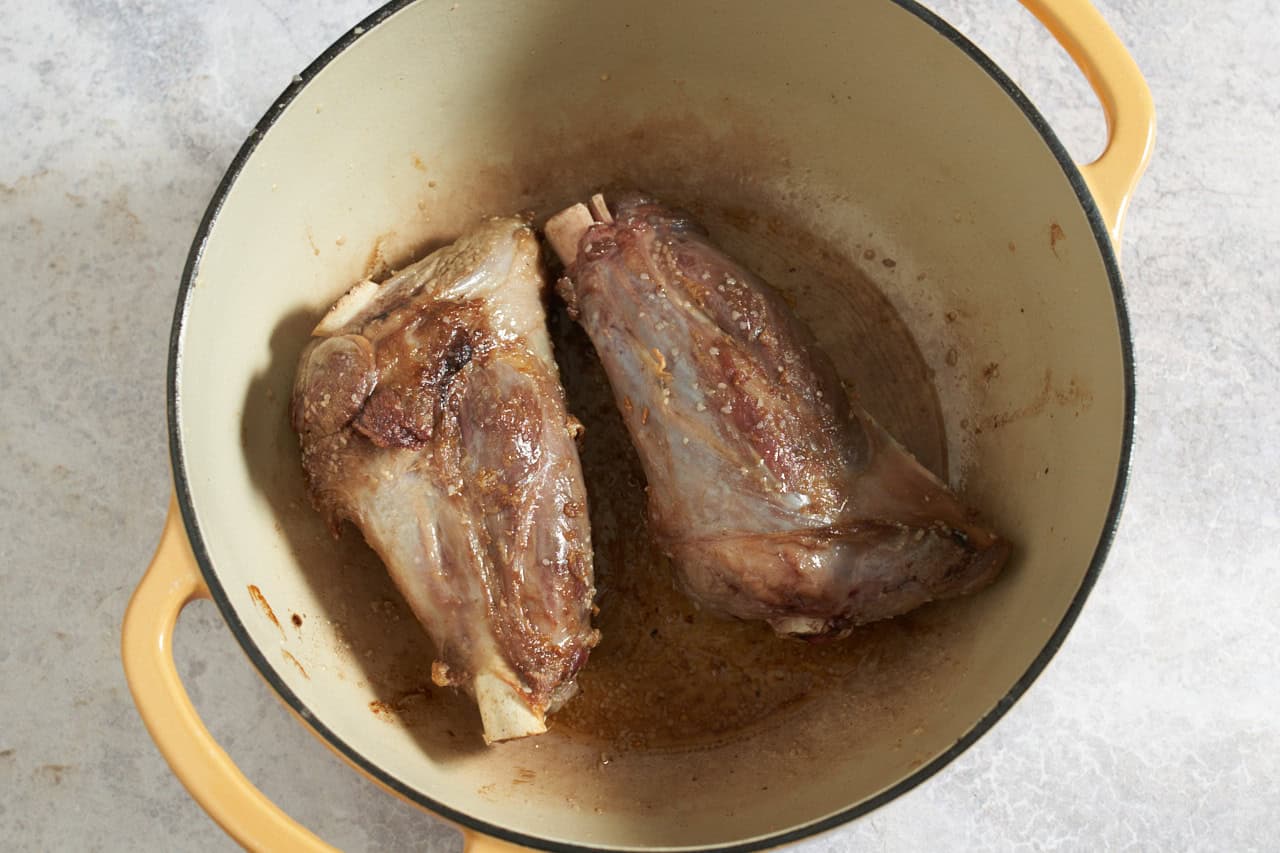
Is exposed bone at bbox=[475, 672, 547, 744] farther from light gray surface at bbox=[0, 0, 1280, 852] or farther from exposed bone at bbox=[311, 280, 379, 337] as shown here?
exposed bone at bbox=[311, 280, 379, 337]

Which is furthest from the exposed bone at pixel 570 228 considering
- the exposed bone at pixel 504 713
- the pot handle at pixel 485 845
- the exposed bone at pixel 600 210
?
the pot handle at pixel 485 845

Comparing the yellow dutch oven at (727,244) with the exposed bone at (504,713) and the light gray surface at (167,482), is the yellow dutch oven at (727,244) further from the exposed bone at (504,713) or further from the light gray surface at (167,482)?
the light gray surface at (167,482)

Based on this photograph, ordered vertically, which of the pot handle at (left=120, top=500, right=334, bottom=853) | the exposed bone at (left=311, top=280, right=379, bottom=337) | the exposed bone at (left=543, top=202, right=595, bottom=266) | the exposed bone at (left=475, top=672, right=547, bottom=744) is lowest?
the exposed bone at (left=475, top=672, right=547, bottom=744)

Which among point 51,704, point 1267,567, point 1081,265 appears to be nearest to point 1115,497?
point 1081,265

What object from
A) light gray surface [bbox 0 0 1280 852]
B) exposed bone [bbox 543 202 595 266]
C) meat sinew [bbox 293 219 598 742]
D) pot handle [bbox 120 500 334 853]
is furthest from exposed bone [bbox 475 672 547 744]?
exposed bone [bbox 543 202 595 266]

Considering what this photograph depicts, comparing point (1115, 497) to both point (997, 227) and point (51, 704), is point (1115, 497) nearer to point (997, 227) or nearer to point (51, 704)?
point (997, 227)
